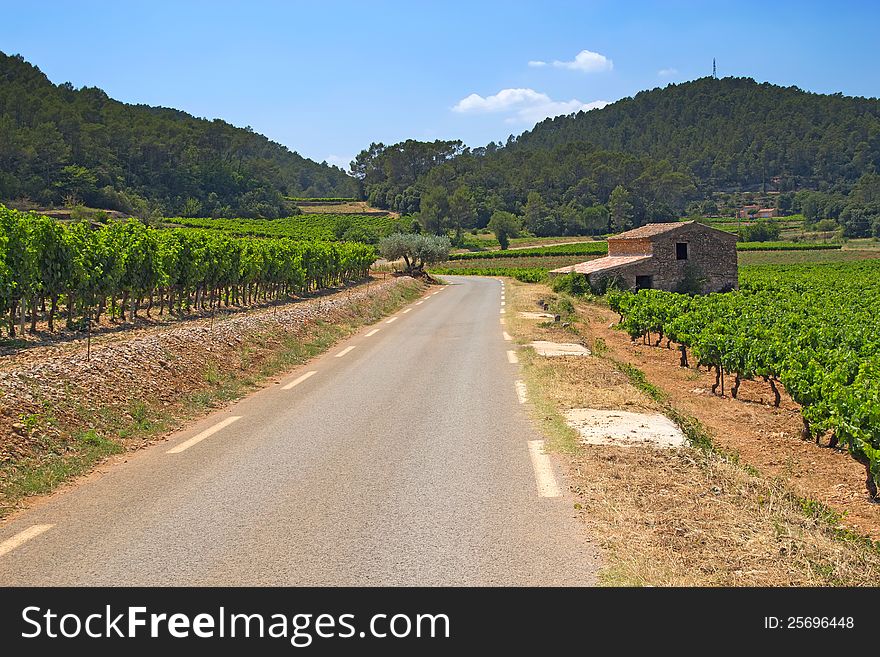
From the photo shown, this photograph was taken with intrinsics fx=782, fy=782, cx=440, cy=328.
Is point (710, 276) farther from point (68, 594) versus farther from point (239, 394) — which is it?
point (68, 594)

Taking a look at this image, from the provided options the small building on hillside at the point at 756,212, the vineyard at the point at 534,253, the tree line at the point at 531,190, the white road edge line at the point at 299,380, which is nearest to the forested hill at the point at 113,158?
the tree line at the point at 531,190

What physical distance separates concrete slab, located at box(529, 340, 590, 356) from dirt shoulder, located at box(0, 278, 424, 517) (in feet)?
19.3

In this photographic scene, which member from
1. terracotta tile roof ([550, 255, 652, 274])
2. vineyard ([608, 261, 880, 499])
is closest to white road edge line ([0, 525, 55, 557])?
vineyard ([608, 261, 880, 499])

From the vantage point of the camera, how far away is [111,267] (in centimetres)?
2669

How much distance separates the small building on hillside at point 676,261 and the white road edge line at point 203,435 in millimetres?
46403

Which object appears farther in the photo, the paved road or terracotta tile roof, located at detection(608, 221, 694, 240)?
terracotta tile roof, located at detection(608, 221, 694, 240)

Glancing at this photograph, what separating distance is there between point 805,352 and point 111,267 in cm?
2168

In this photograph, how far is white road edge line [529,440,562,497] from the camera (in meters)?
7.43

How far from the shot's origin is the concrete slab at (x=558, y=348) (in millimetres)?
19375

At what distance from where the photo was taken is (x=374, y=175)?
193m

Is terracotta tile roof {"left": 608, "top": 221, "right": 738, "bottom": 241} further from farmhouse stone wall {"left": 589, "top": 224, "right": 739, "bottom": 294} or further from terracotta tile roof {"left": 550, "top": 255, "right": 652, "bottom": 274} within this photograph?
terracotta tile roof {"left": 550, "top": 255, "right": 652, "bottom": 274}

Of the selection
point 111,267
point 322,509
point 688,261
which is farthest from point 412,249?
point 322,509

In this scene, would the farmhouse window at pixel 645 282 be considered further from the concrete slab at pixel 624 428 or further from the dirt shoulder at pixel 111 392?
the concrete slab at pixel 624 428

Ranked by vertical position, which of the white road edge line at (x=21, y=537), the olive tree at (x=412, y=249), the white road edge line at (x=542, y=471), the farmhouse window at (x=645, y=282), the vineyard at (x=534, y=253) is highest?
the olive tree at (x=412, y=249)
